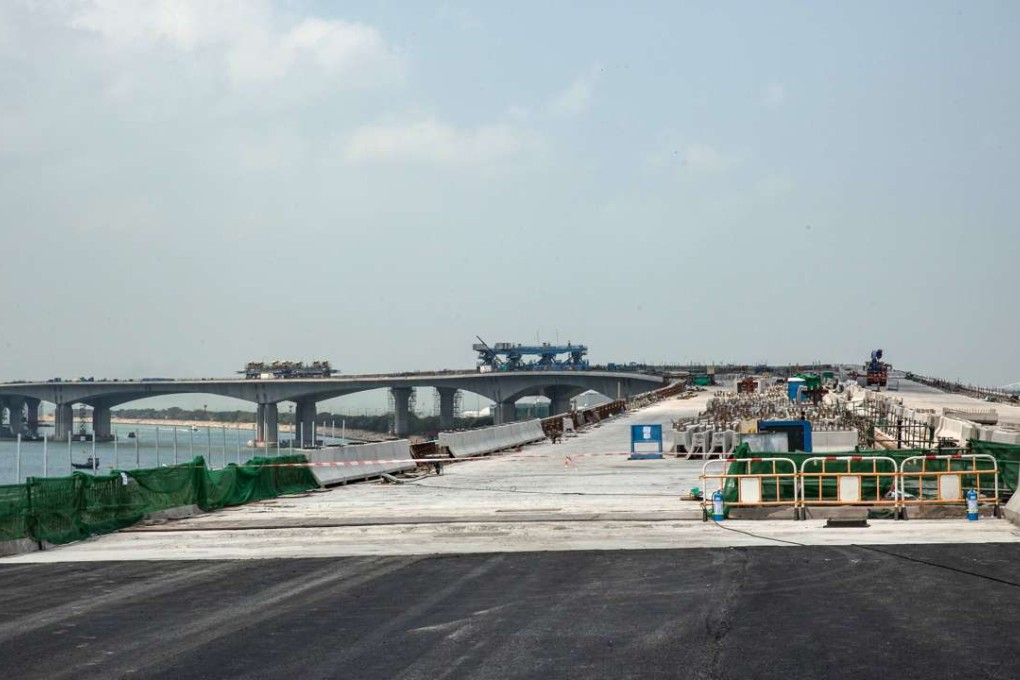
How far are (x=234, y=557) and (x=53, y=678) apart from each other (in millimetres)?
9465

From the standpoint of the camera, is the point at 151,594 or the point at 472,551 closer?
the point at 151,594

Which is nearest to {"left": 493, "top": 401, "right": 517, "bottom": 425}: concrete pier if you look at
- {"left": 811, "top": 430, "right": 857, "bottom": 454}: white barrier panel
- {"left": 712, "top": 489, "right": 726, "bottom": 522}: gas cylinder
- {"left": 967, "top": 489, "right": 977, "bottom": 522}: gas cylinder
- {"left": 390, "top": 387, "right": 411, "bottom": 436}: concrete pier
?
{"left": 390, "top": 387, "right": 411, "bottom": 436}: concrete pier

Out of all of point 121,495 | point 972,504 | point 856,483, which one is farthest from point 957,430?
point 121,495

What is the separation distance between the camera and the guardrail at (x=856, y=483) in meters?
24.8

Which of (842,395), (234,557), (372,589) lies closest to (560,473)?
(234,557)

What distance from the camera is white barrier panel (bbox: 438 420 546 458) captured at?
47.5 meters

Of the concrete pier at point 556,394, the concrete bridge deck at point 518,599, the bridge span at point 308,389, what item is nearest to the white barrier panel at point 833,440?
the concrete bridge deck at point 518,599

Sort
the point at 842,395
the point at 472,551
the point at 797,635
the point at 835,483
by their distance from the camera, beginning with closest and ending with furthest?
the point at 797,635, the point at 472,551, the point at 835,483, the point at 842,395

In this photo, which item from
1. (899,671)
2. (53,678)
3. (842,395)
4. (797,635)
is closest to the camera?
(899,671)

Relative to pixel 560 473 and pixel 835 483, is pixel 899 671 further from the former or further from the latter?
pixel 560 473

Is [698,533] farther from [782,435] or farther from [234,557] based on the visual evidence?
[782,435]

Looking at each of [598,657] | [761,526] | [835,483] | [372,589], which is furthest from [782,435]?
[598,657]

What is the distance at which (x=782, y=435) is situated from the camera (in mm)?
40156

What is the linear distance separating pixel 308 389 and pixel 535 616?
165 metres
